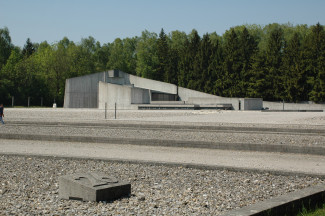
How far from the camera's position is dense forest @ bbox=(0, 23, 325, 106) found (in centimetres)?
4747

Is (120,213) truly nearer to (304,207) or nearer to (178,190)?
(178,190)

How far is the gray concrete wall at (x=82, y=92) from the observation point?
4888cm

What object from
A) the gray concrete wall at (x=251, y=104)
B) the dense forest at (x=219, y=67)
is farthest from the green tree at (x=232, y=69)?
the gray concrete wall at (x=251, y=104)

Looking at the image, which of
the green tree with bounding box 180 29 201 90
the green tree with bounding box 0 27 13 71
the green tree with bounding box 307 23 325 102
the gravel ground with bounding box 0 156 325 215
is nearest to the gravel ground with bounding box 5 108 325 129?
the gravel ground with bounding box 0 156 325 215

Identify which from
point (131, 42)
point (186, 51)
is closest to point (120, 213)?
point (186, 51)

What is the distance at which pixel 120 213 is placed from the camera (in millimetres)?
4984

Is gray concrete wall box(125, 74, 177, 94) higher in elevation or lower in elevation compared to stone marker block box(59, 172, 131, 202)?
higher

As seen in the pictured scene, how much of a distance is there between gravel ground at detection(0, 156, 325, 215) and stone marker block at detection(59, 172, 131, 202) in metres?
0.12

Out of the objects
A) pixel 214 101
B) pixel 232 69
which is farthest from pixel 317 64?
pixel 214 101

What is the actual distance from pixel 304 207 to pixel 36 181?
4499 mm

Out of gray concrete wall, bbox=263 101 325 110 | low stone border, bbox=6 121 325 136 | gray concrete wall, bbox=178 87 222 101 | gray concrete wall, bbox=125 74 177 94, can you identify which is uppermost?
gray concrete wall, bbox=125 74 177 94

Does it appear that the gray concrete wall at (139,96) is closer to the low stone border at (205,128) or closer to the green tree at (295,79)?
the green tree at (295,79)

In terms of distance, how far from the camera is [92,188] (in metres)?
5.44

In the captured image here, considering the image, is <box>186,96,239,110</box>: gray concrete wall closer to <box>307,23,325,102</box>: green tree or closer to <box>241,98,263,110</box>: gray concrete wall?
<box>241,98,263,110</box>: gray concrete wall
